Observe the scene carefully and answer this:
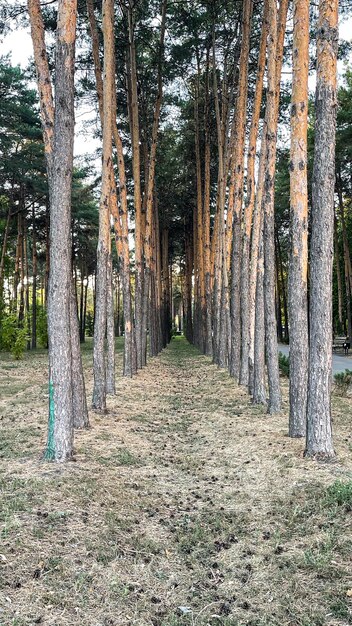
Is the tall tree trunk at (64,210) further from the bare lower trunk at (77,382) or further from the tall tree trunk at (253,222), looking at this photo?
the tall tree trunk at (253,222)

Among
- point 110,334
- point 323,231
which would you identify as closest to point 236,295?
point 110,334

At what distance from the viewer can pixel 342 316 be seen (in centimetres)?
3731

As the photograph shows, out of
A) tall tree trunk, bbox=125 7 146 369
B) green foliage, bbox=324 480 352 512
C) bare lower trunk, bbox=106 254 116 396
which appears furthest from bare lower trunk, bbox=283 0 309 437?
tall tree trunk, bbox=125 7 146 369

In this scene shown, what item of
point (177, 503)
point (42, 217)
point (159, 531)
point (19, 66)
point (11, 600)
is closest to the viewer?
point (11, 600)

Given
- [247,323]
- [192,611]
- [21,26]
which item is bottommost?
[192,611]

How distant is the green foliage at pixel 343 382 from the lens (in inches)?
555

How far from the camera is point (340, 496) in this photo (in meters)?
5.19

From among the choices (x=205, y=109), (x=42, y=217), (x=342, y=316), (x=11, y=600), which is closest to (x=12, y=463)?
(x=11, y=600)

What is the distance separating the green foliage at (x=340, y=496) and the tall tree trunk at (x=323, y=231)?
1.30 meters

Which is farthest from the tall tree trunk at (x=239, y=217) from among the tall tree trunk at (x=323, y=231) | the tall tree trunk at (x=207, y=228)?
the tall tree trunk at (x=323, y=231)

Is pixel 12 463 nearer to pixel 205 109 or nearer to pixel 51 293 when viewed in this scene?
pixel 51 293

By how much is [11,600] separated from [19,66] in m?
19.7

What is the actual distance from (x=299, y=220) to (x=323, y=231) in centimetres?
121

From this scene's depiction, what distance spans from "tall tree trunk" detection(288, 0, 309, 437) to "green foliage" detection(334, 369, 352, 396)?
6278 mm
